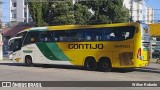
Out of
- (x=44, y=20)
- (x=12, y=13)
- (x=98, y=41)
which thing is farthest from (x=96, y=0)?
(x=12, y=13)

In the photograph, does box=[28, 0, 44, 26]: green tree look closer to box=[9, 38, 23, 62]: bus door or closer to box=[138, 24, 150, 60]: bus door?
box=[9, 38, 23, 62]: bus door

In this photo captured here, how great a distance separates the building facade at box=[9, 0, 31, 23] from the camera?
86.9 metres

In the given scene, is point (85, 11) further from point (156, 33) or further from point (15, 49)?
point (15, 49)

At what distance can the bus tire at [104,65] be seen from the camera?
2170cm

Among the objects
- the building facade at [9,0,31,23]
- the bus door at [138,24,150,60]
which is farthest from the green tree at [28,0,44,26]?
the building facade at [9,0,31,23]

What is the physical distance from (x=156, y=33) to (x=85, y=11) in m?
10.9

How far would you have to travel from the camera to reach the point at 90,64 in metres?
22.7

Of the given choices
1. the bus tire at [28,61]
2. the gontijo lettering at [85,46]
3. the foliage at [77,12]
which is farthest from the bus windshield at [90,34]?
the foliage at [77,12]

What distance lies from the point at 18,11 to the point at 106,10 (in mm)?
46753

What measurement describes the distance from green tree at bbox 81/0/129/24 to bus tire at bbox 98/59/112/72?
77.6 ft

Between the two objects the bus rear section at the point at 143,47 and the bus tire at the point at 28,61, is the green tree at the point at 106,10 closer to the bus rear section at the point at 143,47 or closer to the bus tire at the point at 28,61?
the bus tire at the point at 28,61

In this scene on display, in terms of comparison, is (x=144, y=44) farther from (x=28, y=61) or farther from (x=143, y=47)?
(x=28, y=61)

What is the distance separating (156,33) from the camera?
1551 inches

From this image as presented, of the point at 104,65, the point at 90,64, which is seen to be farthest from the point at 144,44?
the point at 90,64
